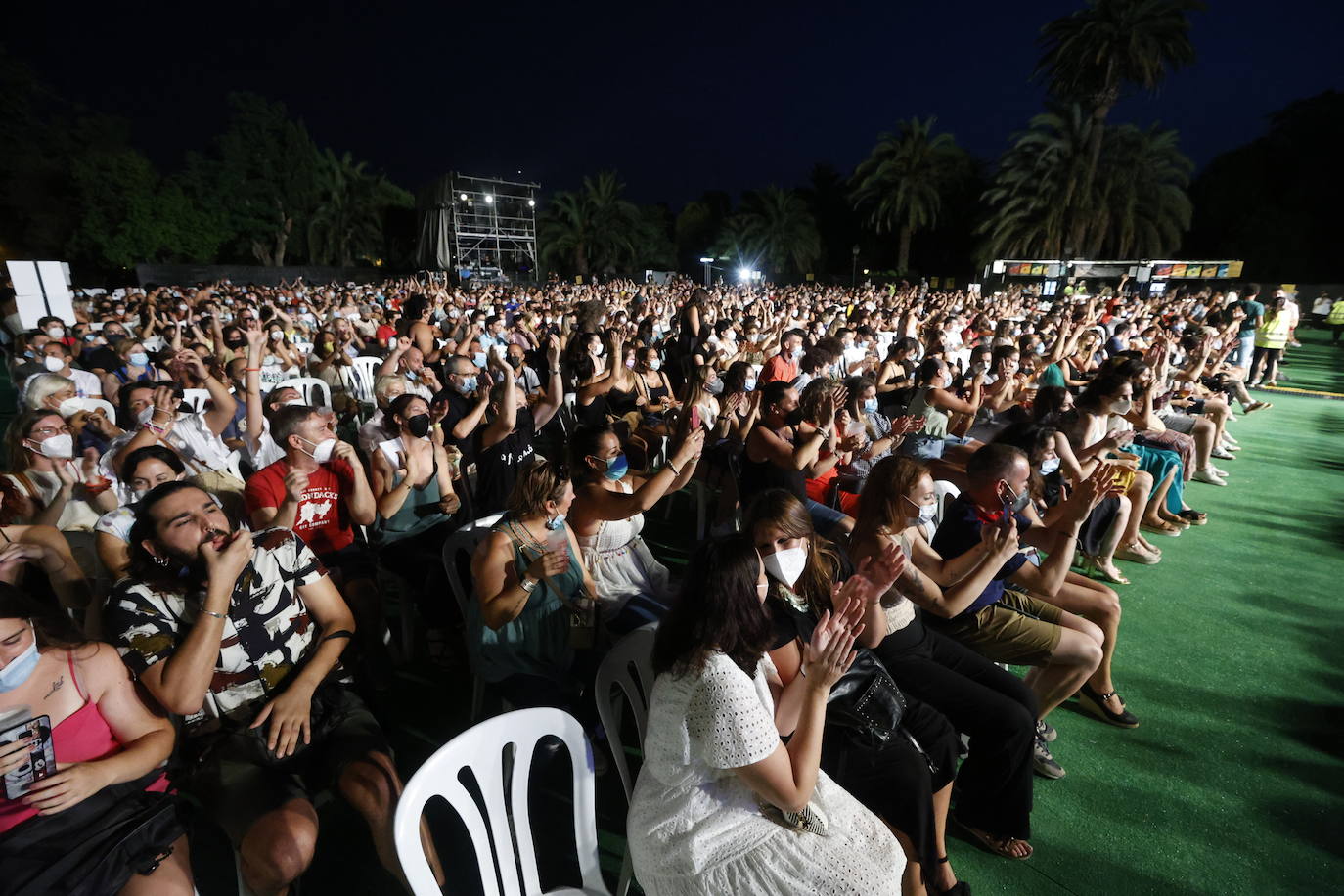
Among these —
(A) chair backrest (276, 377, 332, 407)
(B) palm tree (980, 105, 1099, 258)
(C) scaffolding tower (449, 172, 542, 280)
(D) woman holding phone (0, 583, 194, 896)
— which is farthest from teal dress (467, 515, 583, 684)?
A: (B) palm tree (980, 105, 1099, 258)

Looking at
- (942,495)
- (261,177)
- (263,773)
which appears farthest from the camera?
(261,177)

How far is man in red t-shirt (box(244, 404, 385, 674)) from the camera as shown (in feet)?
9.62

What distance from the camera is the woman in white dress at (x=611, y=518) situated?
9.61ft

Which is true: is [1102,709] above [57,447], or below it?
below

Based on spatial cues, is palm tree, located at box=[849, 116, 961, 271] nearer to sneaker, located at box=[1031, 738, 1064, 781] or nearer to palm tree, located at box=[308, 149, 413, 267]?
palm tree, located at box=[308, 149, 413, 267]

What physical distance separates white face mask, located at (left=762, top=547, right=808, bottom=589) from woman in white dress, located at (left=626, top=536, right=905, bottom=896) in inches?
20.0

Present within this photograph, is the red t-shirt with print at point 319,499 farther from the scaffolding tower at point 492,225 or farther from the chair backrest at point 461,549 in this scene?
the scaffolding tower at point 492,225

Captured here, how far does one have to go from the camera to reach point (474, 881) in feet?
7.57

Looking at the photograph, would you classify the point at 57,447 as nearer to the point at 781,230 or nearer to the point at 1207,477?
the point at 1207,477

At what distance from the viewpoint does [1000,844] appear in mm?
2381

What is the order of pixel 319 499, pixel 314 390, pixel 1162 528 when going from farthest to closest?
pixel 314 390 → pixel 1162 528 → pixel 319 499

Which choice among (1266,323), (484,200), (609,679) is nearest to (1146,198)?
(1266,323)

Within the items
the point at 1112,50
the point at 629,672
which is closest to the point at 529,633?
the point at 629,672

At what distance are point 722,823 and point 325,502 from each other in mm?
2569
